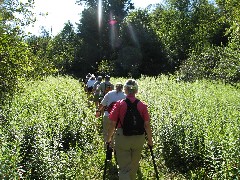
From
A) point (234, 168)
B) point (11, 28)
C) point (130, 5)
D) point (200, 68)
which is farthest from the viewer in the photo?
point (130, 5)

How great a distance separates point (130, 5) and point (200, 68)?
25.0 metres

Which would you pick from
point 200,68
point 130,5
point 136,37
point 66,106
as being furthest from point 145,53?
point 66,106

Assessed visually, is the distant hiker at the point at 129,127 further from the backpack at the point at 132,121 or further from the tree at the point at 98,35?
the tree at the point at 98,35

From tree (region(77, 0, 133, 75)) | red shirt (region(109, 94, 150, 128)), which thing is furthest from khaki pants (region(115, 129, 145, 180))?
tree (region(77, 0, 133, 75))

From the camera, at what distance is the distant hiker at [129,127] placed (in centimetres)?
613

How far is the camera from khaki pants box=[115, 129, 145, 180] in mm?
6277

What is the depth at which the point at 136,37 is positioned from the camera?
44.0 meters

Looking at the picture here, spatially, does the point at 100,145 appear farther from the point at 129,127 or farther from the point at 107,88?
the point at 129,127

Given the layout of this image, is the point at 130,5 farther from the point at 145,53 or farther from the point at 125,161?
the point at 125,161

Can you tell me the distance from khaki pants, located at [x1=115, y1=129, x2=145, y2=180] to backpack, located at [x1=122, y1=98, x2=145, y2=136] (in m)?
0.15

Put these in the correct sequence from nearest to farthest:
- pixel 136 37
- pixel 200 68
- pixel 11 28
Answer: pixel 11 28
pixel 200 68
pixel 136 37

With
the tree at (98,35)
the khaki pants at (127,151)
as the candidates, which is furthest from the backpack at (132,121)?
the tree at (98,35)

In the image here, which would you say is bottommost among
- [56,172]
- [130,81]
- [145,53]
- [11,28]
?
[56,172]

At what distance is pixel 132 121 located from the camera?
241 inches
